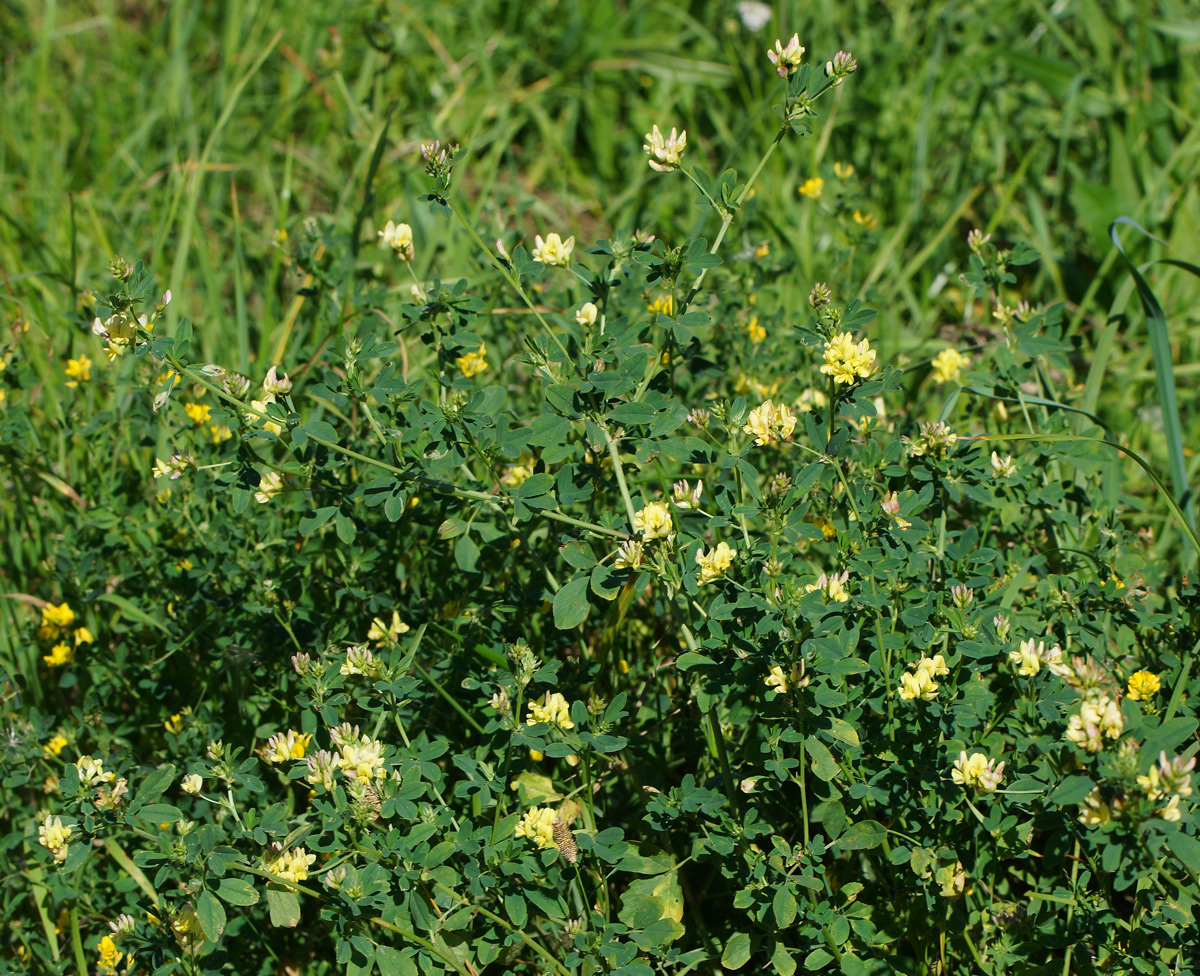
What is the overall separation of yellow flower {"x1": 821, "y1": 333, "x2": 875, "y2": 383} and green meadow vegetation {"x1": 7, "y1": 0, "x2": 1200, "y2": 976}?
1 centimetres

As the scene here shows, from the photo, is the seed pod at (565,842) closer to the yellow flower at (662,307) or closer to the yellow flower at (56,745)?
the yellow flower at (662,307)

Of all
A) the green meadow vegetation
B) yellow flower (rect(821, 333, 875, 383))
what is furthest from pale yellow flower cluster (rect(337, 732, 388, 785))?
yellow flower (rect(821, 333, 875, 383))

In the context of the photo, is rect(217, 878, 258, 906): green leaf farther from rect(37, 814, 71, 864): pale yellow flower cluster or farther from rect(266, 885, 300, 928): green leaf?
rect(37, 814, 71, 864): pale yellow flower cluster

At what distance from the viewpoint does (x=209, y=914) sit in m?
1.67

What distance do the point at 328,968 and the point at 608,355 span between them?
4.45 ft

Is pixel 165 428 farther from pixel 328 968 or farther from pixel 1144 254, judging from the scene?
pixel 1144 254

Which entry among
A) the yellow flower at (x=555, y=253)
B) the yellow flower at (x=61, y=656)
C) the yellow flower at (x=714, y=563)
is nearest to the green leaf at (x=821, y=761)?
the yellow flower at (x=714, y=563)

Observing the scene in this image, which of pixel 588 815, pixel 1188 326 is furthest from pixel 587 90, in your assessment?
pixel 588 815

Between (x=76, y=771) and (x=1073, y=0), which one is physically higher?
(x=1073, y=0)

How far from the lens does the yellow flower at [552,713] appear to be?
69.9 inches

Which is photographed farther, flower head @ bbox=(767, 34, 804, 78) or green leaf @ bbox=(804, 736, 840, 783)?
flower head @ bbox=(767, 34, 804, 78)

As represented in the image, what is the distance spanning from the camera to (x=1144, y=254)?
3.78m

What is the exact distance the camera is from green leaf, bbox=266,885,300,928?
1.70m

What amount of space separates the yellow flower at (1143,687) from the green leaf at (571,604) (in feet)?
3.16
